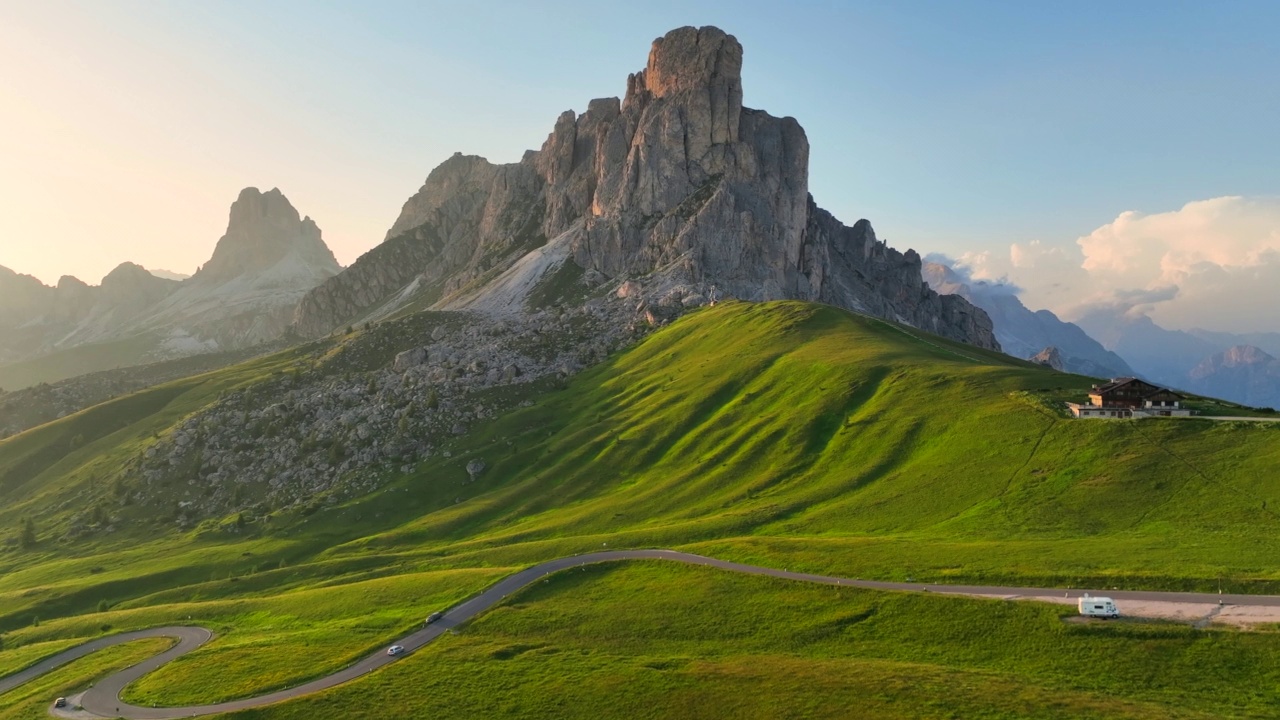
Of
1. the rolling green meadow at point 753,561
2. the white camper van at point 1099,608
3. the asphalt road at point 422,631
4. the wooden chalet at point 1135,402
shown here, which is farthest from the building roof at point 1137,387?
the white camper van at point 1099,608

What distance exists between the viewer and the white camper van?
175ft

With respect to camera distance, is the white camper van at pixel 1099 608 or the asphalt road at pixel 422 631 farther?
the asphalt road at pixel 422 631

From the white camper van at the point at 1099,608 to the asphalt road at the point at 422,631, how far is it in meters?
3.42

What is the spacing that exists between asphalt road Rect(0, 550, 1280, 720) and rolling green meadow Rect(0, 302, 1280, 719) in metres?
1.78

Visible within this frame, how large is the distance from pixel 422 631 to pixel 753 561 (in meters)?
36.6

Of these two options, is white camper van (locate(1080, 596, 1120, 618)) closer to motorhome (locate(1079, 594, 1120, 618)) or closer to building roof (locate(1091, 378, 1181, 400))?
motorhome (locate(1079, 594, 1120, 618))

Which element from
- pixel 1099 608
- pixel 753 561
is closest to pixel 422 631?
pixel 753 561

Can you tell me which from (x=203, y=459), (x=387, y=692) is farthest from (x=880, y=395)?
(x=203, y=459)

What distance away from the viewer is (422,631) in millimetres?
73188

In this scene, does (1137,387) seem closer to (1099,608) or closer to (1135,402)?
(1135,402)

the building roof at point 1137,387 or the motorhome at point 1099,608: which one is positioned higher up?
the building roof at point 1137,387

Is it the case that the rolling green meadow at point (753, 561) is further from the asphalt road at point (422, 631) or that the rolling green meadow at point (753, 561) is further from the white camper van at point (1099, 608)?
the asphalt road at point (422, 631)

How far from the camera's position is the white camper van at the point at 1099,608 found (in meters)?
53.5

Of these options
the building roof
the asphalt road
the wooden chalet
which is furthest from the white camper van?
the building roof
